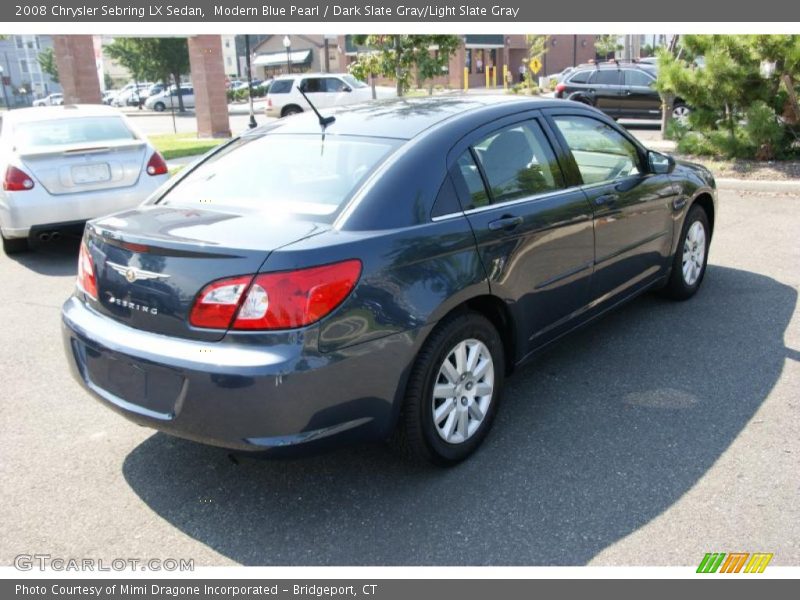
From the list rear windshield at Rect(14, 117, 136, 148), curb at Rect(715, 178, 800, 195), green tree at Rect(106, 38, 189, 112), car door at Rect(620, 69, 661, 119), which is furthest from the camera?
green tree at Rect(106, 38, 189, 112)

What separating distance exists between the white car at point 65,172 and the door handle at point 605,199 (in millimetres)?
5075

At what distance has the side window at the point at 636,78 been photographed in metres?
19.3

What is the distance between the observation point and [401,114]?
3.86 m

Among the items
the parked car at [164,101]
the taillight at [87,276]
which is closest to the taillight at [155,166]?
the taillight at [87,276]

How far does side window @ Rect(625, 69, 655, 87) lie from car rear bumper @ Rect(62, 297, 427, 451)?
18.4m

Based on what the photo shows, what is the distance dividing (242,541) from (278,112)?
81.8 ft

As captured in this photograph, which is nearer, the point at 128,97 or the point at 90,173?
the point at 90,173

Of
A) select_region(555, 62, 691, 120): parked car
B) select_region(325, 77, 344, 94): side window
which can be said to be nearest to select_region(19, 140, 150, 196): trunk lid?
select_region(555, 62, 691, 120): parked car

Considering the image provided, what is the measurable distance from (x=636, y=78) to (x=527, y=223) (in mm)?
17566

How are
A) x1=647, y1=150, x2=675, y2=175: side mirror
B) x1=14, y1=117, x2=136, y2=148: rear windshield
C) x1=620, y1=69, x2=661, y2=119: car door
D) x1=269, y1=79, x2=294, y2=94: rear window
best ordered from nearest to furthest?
x1=647, y1=150, x2=675, y2=175: side mirror < x1=14, y1=117, x2=136, y2=148: rear windshield < x1=620, y1=69, x2=661, y2=119: car door < x1=269, y1=79, x2=294, y2=94: rear window

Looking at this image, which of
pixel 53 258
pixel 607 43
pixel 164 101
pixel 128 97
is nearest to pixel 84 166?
pixel 53 258

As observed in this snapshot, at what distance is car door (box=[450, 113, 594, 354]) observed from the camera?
350 cm

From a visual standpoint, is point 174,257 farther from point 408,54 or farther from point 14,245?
point 408,54

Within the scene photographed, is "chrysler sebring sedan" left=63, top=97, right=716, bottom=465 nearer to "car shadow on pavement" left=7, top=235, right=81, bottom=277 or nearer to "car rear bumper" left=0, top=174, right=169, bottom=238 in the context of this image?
"car rear bumper" left=0, top=174, right=169, bottom=238
